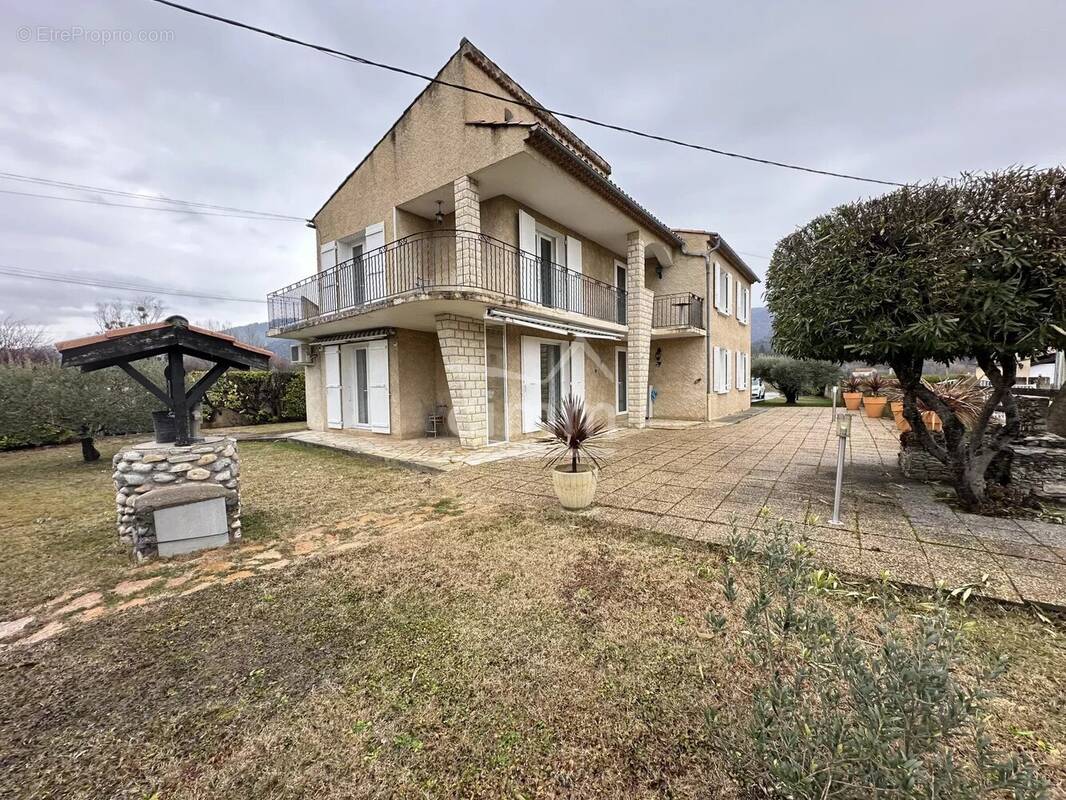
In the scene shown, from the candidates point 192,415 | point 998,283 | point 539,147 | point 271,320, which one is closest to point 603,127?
point 539,147

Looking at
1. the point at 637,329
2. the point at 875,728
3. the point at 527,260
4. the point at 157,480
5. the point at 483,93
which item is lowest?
the point at 875,728

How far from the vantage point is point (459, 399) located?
951 cm

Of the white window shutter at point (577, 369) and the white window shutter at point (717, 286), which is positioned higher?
the white window shutter at point (717, 286)

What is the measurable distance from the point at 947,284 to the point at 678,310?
36.4 feet

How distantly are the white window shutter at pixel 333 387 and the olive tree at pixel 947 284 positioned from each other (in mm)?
12277

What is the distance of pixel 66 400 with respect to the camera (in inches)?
356

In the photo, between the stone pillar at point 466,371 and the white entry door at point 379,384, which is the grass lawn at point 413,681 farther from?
→ the white entry door at point 379,384

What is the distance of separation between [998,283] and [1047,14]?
6.23 metres

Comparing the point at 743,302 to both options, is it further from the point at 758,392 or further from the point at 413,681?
the point at 413,681

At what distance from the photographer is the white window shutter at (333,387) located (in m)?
13.1

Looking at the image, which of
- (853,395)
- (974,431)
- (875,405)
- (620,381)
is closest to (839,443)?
(974,431)

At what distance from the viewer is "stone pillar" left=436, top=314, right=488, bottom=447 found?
924cm

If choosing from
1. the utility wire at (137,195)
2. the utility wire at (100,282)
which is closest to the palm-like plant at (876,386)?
the utility wire at (137,195)

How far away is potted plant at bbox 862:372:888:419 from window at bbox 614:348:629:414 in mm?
9254
